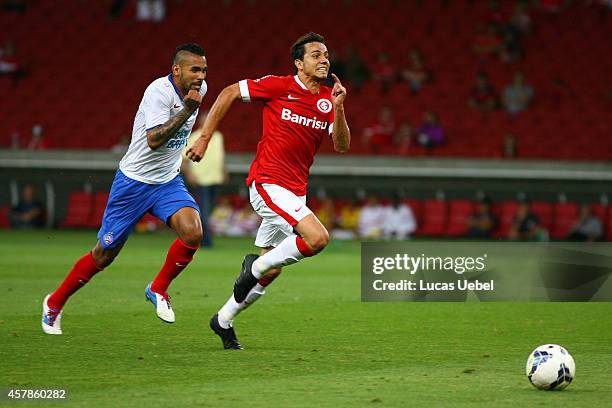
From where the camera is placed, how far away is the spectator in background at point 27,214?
2569cm

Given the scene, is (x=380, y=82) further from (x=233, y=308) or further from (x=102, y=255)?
(x=233, y=308)

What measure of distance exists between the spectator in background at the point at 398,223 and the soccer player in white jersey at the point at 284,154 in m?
15.8

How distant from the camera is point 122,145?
26891mm

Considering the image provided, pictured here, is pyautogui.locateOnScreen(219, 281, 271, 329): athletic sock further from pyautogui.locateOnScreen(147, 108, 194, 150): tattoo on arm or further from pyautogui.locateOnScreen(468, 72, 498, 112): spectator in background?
pyautogui.locateOnScreen(468, 72, 498, 112): spectator in background

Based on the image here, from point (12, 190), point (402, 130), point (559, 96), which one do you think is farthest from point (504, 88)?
point (12, 190)

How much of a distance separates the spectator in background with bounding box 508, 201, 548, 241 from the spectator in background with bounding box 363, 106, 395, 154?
13.1 ft

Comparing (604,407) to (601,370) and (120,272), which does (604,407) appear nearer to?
(601,370)

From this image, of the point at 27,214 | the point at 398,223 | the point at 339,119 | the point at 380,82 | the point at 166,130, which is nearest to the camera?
the point at 339,119

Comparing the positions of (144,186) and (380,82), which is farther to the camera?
(380,82)

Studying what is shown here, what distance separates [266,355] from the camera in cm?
801

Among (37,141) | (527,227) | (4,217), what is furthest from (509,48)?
(4,217)

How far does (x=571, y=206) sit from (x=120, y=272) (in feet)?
43.3

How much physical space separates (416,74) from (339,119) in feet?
66.6

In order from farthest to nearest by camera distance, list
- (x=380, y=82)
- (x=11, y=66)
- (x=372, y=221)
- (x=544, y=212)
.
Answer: (x=11, y=66) < (x=380, y=82) < (x=544, y=212) < (x=372, y=221)
